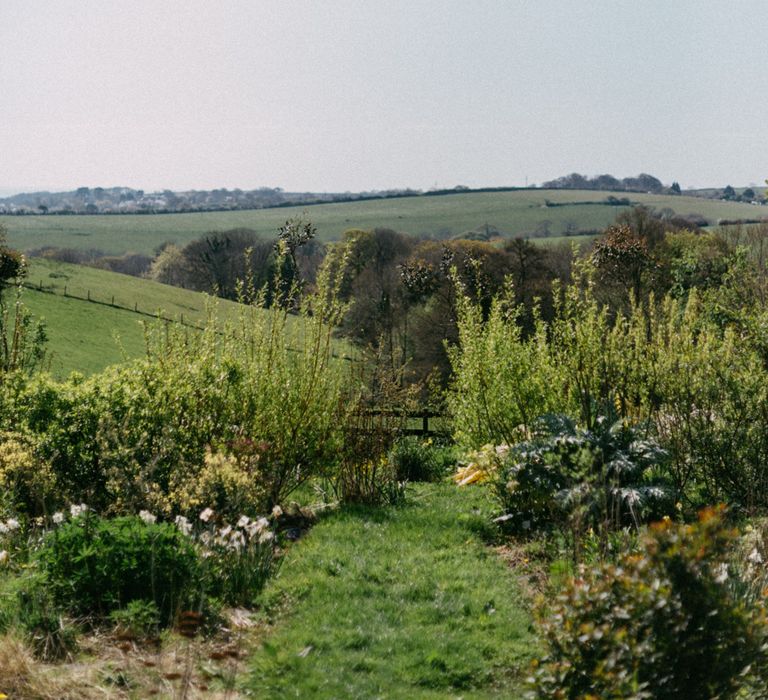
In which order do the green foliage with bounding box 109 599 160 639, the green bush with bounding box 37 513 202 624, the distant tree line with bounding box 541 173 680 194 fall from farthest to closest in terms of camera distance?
the distant tree line with bounding box 541 173 680 194
the green bush with bounding box 37 513 202 624
the green foliage with bounding box 109 599 160 639

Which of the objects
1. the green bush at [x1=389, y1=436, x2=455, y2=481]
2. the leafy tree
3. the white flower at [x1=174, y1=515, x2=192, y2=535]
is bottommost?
the green bush at [x1=389, y1=436, x2=455, y2=481]

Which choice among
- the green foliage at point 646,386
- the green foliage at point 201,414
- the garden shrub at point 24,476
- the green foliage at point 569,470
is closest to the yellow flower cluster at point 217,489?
the green foliage at point 201,414

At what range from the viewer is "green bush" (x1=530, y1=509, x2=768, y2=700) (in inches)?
153

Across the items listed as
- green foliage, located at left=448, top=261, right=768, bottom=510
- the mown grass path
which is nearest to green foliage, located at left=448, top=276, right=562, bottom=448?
green foliage, located at left=448, top=261, right=768, bottom=510

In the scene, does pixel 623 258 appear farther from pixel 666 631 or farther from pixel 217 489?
pixel 666 631

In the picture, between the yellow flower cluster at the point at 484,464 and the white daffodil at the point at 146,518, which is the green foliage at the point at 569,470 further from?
the white daffodil at the point at 146,518

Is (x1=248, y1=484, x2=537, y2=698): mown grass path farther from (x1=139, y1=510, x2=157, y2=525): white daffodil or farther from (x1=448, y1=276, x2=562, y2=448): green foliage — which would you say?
(x1=448, y1=276, x2=562, y2=448): green foliage

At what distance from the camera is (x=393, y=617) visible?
6.39m

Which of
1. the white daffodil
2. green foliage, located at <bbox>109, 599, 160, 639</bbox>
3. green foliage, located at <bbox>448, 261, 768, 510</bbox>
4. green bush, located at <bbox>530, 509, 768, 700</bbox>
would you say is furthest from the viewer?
green foliage, located at <bbox>448, 261, 768, 510</bbox>

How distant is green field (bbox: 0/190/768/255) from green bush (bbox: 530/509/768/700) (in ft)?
299

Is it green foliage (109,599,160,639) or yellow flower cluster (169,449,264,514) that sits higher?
yellow flower cluster (169,449,264,514)

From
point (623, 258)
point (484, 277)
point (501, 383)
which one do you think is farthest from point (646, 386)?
point (623, 258)

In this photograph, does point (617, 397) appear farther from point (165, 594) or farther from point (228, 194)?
point (228, 194)

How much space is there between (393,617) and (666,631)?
2875 mm
